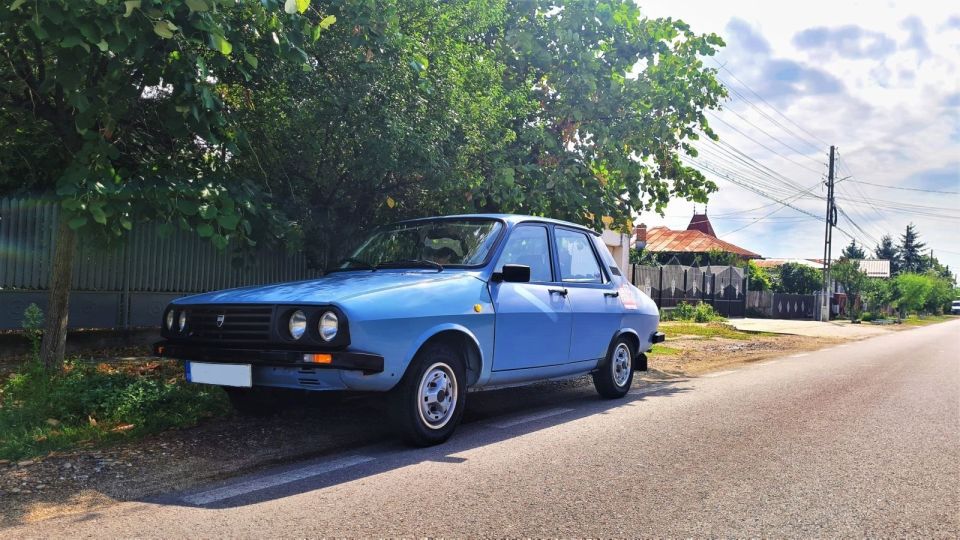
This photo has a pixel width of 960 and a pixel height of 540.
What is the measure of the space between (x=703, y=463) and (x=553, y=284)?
7.00 feet

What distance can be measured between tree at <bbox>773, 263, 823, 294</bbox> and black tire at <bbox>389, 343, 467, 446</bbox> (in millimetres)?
45551

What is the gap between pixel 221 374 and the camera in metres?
4.71

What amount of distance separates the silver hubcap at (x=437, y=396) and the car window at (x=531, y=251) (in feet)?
3.70

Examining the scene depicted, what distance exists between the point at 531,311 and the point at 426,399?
1.34 metres

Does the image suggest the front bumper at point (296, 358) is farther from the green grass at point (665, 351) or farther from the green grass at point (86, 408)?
the green grass at point (665, 351)

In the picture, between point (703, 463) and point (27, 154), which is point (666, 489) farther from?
point (27, 154)

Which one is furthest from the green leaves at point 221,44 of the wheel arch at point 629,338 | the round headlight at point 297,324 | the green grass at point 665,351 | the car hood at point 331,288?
the green grass at point 665,351

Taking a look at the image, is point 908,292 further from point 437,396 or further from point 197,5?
point 197,5

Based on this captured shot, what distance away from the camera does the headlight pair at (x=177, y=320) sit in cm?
512

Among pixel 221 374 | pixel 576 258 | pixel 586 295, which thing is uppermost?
pixel 576 258

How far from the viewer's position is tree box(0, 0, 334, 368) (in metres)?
4.64

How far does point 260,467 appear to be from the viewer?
14.9ft

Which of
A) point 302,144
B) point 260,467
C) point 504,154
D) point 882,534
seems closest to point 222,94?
point 302,144

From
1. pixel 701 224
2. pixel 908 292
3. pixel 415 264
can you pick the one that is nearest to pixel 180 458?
pixel 415 264
